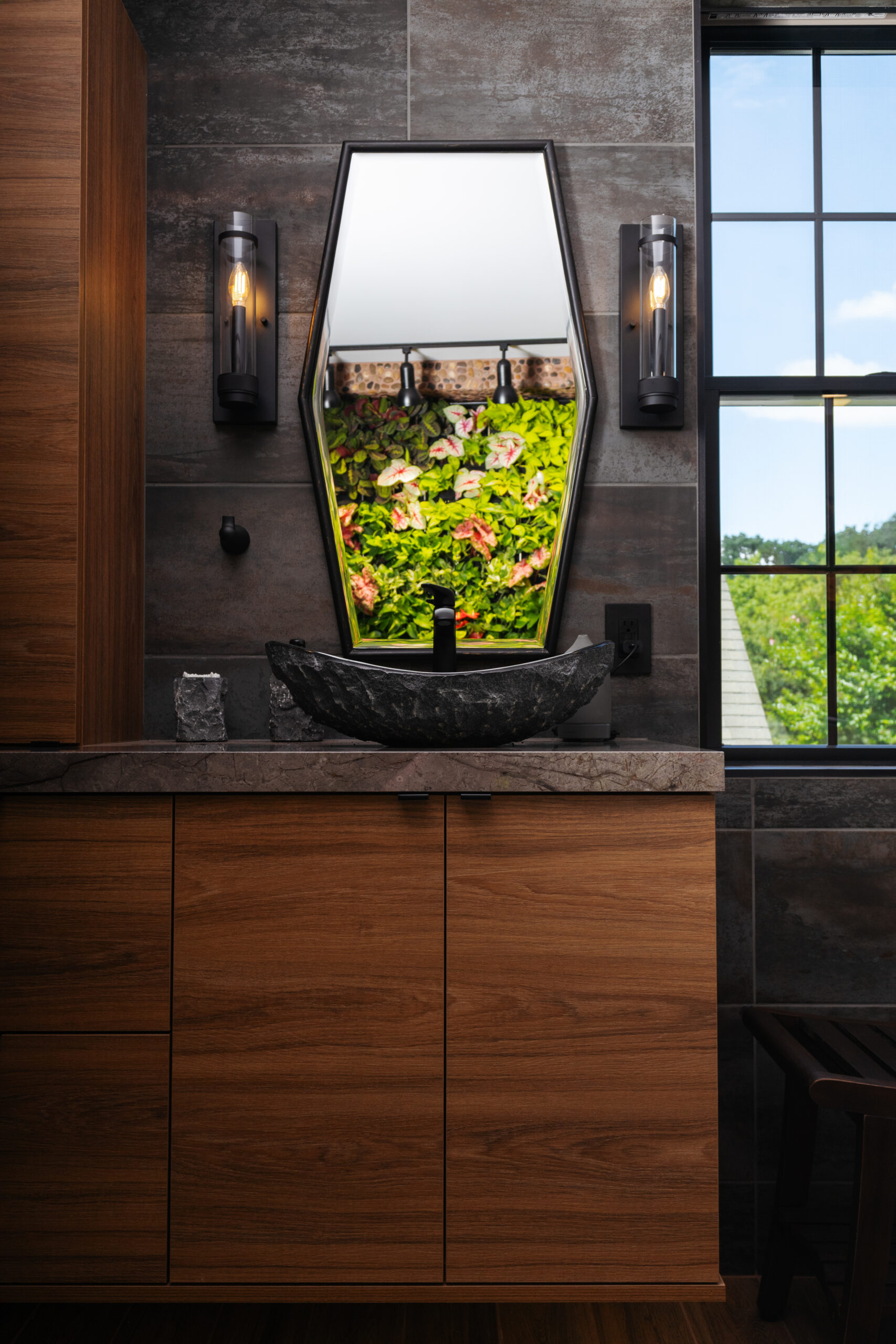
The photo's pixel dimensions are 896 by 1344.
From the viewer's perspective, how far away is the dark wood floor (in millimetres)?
1424

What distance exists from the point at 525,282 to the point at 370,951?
4.27ft

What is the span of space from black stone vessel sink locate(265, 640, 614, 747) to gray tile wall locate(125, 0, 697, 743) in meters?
0.45

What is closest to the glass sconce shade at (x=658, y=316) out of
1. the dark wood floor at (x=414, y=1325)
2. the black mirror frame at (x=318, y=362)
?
the black mirror frame at (x=318, y=362)

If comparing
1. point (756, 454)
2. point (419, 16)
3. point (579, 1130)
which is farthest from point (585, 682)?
point (419, 16)

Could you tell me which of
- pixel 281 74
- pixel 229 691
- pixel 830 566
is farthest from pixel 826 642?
pixel 281 74

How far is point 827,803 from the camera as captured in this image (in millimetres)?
1759

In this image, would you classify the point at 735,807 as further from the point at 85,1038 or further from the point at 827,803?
the point at 85,1038

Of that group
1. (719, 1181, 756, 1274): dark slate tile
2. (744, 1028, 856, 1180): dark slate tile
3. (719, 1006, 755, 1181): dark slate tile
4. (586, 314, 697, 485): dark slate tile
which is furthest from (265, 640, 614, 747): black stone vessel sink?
(719, 1181, 756, 1274): dark slate tile

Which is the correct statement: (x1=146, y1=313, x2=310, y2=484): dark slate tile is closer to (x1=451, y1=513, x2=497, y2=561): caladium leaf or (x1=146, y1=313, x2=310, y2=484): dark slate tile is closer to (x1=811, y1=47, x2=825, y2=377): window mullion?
(x1=451, y1=513, x2=497, y2=561): caladium leaf

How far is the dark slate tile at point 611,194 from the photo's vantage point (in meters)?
1.74

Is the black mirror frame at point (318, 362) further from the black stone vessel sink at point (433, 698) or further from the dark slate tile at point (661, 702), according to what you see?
the black stone vessel sink at point (433, 698)

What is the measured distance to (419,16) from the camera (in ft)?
5.73

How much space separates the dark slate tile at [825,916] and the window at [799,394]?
0.65ft

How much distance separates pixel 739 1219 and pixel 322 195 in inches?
87.0
